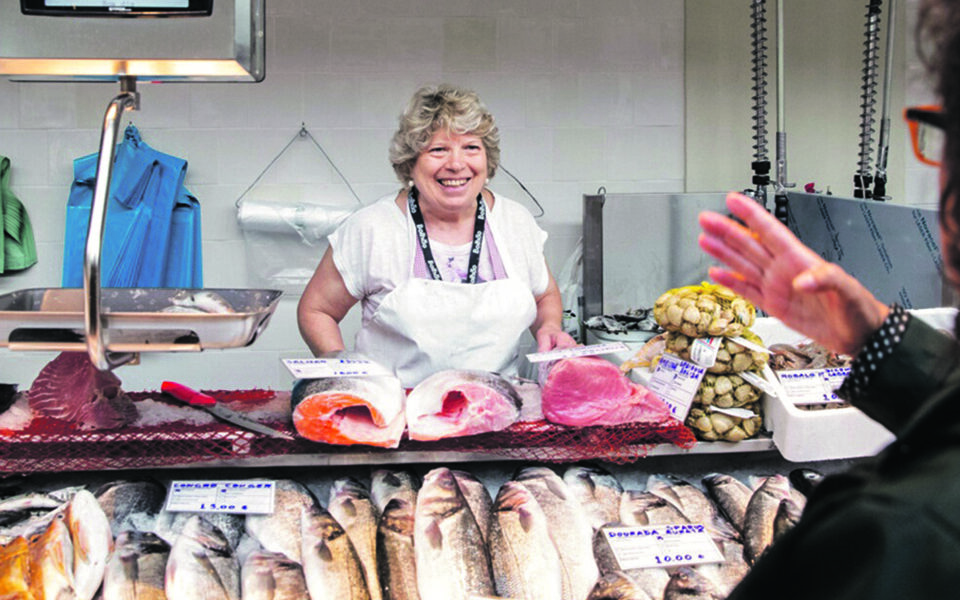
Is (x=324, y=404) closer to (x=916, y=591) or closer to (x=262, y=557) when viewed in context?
(x=262, y=557)

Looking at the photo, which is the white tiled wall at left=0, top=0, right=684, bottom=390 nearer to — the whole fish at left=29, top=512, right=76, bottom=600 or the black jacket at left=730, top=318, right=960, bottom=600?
the whole fish at left=29, top=512, right=76, bottom=600

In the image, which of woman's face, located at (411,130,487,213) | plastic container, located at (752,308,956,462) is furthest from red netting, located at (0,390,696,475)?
woman's face, located at (411,130,487,213)

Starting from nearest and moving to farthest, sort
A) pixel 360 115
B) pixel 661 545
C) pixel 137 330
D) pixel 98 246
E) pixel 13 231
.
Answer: pixel 98 246 < pixel 137 330 < pixel 661 545 < pixel 13 231 < pixel 360 115

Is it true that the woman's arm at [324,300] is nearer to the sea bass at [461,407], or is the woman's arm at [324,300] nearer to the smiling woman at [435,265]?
the smiling woman at [435,265]

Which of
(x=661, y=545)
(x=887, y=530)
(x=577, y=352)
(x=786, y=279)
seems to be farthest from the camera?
(x=577, y=352)

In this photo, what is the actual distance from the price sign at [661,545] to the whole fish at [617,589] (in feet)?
0.11

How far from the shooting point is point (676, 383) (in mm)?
2426

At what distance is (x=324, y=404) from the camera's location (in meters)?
2.23

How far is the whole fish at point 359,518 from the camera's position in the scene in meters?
2.06

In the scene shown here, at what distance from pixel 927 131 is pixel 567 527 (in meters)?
1.44

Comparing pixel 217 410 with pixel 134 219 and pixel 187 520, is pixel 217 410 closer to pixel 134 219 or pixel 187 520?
pixel 187 520

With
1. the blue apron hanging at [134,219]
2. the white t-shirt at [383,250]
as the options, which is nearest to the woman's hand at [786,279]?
the white t-shirt at [383,250]

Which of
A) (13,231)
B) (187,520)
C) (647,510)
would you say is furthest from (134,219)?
(647,510)

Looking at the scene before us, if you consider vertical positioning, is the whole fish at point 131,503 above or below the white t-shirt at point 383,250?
below
